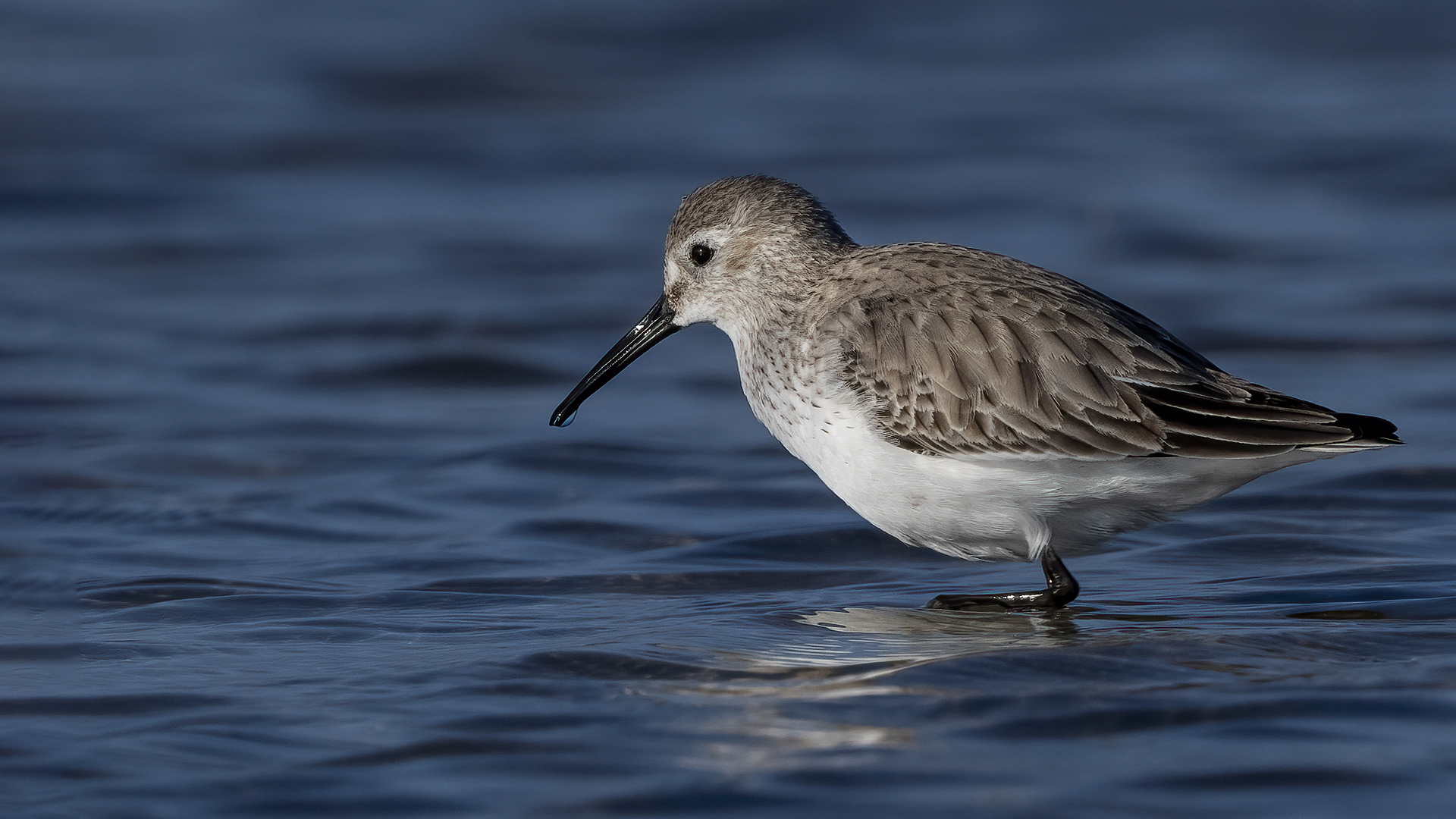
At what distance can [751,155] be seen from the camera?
44.6 ft

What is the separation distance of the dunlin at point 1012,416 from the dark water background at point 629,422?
350 millimetres

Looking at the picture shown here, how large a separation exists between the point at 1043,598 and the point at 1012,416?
0.67 metres

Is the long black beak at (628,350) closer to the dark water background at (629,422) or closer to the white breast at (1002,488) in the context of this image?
the dark water background at (629,422)

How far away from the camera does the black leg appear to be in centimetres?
601

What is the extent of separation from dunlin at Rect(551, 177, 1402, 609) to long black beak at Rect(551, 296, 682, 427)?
934 millimetres

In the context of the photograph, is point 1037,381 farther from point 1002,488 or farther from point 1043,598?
point 1043,598

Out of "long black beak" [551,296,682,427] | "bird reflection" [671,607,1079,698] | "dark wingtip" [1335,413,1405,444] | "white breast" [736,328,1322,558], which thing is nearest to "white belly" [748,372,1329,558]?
"white breast" [736,328,1322,558]

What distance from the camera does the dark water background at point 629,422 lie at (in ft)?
14.9

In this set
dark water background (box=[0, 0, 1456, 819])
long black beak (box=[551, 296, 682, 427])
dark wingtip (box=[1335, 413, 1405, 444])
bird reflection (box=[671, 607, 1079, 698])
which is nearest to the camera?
dark water background (box=[0, 0, 1456, 819])

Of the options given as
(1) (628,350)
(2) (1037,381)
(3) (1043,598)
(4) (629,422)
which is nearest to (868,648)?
(3) (1043,598)

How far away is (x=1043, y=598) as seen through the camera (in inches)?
241

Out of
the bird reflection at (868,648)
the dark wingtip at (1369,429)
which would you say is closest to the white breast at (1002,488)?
the dark wingtip at (1369,429)

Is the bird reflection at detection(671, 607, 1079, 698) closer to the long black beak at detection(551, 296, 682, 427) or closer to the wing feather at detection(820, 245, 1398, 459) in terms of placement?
the wing feather at detection(820, 245, 1398, 459)

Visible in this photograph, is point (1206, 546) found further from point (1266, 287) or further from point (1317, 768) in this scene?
point (1266, 287)
